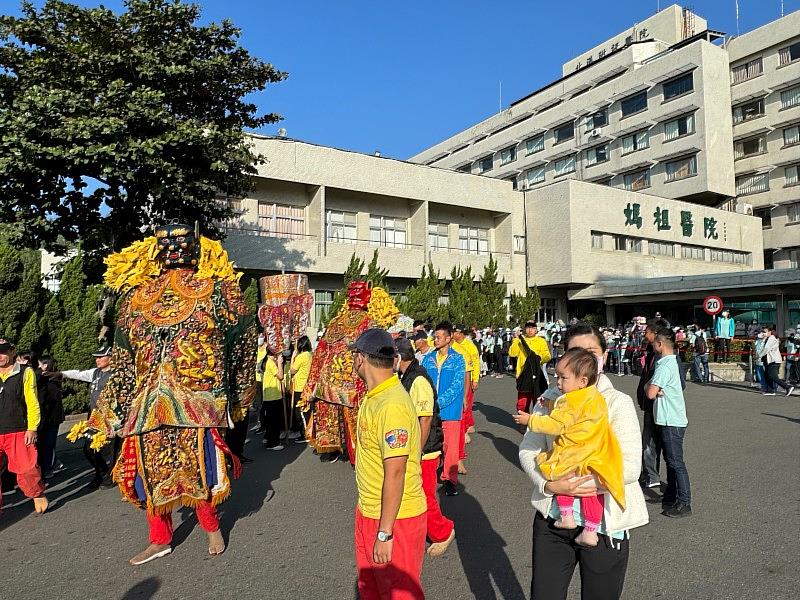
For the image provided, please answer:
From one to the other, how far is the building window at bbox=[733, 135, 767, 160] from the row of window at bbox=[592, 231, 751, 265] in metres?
7.42

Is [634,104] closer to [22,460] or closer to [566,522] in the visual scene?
[22,460]

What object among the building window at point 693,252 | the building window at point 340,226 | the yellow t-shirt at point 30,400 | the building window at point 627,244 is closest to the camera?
the yellow t-shirt at point 30,400

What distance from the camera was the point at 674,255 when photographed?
3831cm

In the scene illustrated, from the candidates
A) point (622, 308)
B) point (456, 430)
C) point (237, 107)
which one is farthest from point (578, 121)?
point (456, 430)

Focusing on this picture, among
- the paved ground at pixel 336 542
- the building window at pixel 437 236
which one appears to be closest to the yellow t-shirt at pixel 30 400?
the paved ground at pixel 336 542

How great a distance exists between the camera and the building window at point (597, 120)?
44125mm

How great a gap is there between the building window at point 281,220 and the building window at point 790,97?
1375 inches

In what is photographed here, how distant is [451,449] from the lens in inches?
242

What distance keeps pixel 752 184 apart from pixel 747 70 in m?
8.13

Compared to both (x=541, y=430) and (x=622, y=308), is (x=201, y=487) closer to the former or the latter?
(x=541, y=430)

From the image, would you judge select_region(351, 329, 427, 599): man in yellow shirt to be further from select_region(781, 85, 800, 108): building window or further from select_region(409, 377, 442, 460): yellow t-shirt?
select_region(781, 85, 800, 108): building window

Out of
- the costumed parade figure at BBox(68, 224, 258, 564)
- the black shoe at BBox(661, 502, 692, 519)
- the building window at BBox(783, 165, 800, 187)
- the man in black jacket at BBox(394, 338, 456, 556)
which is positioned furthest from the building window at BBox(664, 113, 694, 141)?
the costumed parade figure at BBox(68, 224, 258, 564)

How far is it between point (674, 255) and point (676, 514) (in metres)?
36.7

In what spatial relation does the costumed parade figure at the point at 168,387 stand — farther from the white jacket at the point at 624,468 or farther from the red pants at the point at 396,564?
the white jacket at the point at 624,468
